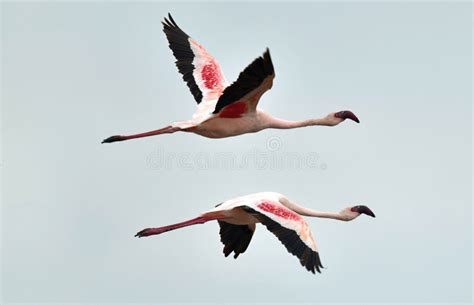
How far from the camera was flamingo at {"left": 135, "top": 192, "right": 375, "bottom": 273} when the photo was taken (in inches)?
1014

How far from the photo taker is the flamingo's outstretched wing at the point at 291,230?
83.9 ft

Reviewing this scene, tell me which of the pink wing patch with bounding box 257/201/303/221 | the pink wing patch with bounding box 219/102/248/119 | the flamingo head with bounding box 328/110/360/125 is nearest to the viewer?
the pink wing patch with bounding box 257/201/303/221

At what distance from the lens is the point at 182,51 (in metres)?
32.2

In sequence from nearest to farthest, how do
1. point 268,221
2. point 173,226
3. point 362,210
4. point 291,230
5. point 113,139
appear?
point 291,230 → point 268,221 → point 173,226 → point 362,210 → point 113,139

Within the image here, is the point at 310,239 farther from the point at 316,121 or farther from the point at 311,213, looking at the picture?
the point at 316,121

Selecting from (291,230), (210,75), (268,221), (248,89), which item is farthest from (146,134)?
(291,230)

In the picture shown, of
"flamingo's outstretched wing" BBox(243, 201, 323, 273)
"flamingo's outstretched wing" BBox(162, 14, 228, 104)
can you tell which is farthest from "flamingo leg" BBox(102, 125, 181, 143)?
"flamingo's outstretched wing" BBox(243, 201, 323, 273)

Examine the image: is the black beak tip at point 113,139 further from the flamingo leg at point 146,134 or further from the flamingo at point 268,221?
the flamingo at point 268,221

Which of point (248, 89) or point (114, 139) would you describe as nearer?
point (248, 89)

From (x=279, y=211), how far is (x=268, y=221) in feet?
1.53

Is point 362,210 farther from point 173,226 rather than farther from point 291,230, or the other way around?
point 173,226

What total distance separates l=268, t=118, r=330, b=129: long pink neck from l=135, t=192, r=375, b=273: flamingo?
1880 mm

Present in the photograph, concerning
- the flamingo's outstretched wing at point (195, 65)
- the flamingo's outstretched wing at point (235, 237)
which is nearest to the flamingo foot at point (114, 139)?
the flamingo's outstretched wing at point (195, 65)

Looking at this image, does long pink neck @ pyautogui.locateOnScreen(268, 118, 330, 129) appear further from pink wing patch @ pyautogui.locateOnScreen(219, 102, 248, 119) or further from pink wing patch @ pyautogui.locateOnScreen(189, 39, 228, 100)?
pink wing patch @ pyautogui.locateOnScreen(189, 39, 228, 100)
